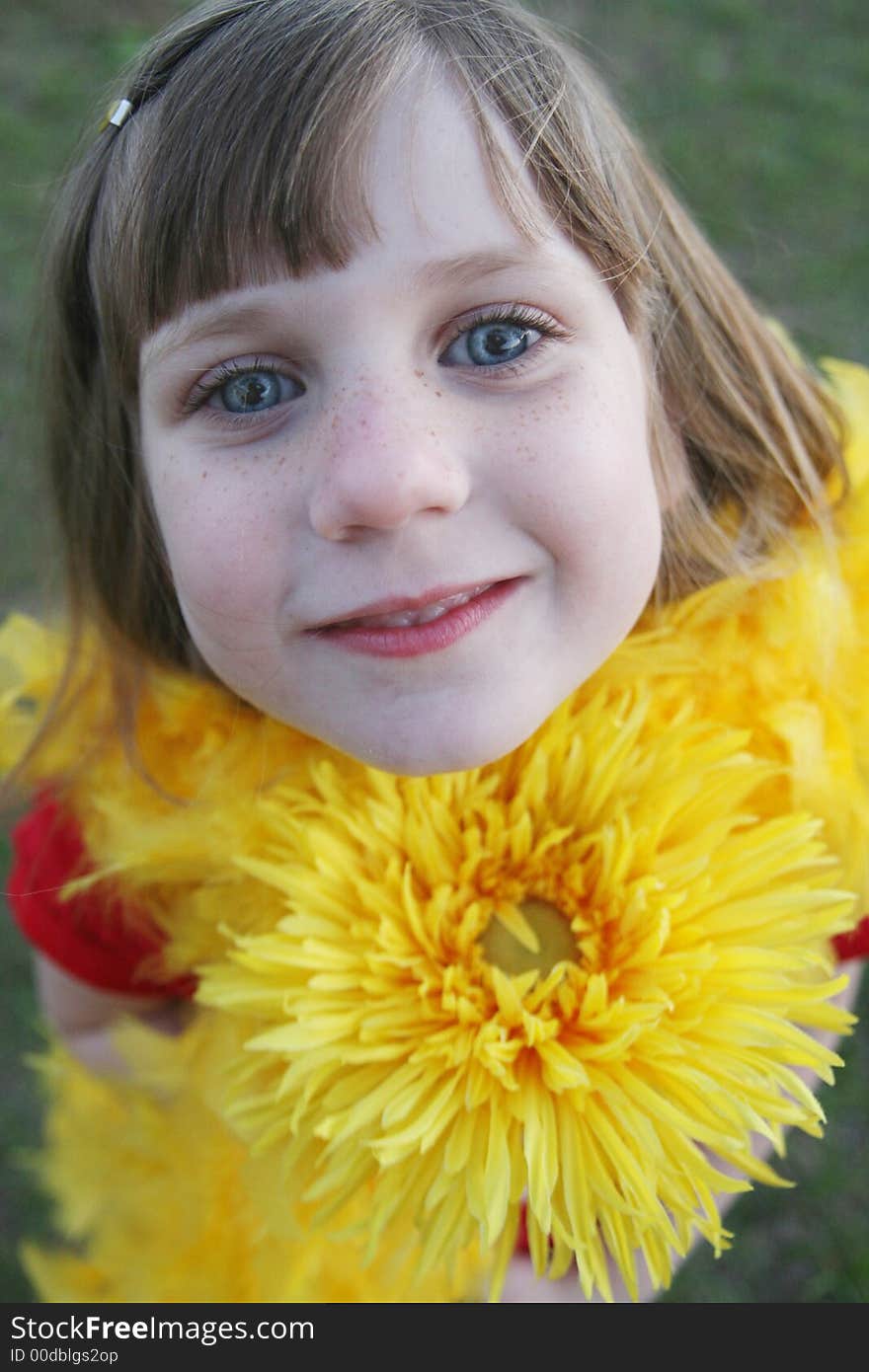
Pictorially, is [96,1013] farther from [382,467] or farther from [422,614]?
[382,467]

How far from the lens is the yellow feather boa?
1.09 m

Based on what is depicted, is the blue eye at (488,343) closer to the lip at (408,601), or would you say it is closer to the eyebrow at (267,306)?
the eyebrow at (267,306)

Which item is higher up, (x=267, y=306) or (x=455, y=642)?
(x=267, y=306)

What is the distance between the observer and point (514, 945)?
3.91 feet

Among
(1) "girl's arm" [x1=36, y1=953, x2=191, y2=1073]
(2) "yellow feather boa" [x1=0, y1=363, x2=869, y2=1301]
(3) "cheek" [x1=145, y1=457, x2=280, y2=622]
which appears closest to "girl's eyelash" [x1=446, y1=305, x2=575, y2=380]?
(3) "cheek" [x1=145, y1=457, x2=280, y2=622]

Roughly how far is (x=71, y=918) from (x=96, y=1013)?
22cm

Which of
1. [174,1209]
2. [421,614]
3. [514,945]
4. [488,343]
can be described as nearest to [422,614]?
[421,614]

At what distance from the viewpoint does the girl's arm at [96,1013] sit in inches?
65.8

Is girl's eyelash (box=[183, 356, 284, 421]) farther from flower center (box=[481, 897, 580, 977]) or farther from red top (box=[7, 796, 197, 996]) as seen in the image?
red top (box=[7, 796, 197, 996])

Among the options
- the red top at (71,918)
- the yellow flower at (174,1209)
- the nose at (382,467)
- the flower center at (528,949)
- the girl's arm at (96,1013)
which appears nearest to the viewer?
the nose at (382,467)

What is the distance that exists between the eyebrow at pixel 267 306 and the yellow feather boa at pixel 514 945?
0.47 meters

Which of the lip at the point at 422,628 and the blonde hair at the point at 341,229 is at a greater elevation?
the blonde hair at the point at 341,229

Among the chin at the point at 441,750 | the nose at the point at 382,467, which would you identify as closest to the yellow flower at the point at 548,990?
the chin at the point at 441,750

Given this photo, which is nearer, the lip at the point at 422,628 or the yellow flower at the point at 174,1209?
the lip at the point at 422,628
